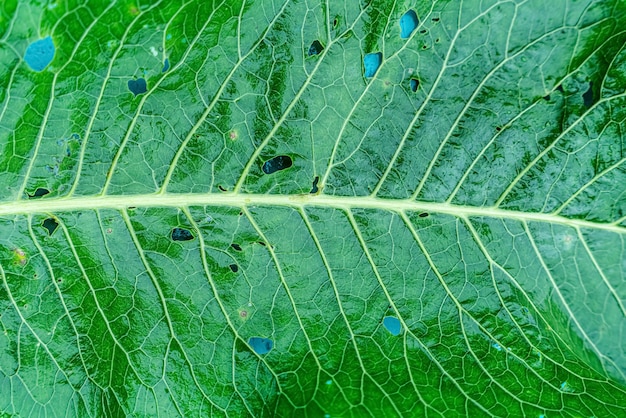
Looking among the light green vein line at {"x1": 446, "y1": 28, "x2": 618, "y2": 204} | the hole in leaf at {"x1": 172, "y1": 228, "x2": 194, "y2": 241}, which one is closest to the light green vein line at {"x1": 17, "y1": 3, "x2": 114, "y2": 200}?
the hole in leaf at {"x1": 172, "y1": 228, "x2": 194, "y2": 241}

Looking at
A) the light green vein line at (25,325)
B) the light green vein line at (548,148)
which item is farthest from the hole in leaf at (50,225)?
the light green vein line at (548,148)

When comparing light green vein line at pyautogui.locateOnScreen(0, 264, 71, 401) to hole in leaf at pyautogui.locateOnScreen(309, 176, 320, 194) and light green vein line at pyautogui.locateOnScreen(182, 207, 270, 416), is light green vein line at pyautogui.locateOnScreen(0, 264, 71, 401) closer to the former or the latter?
light green vein line at pyautogui.locateOnScreen(182, 207, 270, 416)

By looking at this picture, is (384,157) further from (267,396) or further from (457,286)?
(267,396)

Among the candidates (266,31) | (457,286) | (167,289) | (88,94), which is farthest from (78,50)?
(457,286)

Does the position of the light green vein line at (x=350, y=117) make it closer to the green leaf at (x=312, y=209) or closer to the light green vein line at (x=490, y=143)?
the green leaf at (x=312, y=209)

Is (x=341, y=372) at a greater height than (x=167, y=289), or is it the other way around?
(x=167, y=289)
